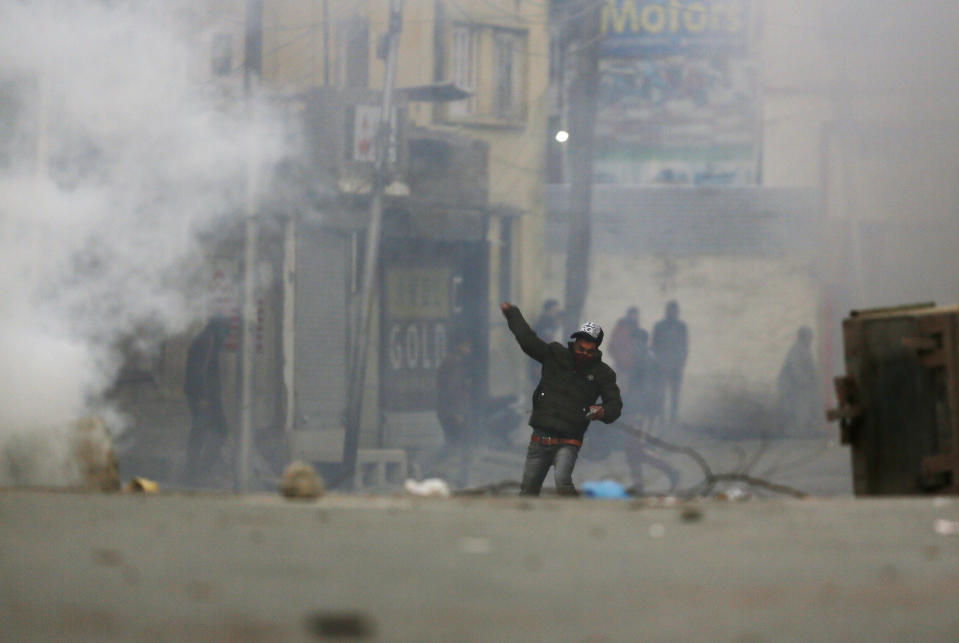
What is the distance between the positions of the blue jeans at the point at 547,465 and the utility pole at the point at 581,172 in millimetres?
10502

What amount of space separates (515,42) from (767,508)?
15489 mm

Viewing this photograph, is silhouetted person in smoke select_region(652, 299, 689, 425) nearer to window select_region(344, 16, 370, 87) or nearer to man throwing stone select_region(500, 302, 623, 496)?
window select_region(344, 16, 370, 87)

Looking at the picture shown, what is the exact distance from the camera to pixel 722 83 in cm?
2314

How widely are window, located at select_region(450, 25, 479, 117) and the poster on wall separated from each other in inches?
124

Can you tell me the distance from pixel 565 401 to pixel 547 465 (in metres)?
0.38

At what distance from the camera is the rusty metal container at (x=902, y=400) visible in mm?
7113

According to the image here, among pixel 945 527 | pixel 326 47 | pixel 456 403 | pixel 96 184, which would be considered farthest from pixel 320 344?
pixel 945 527

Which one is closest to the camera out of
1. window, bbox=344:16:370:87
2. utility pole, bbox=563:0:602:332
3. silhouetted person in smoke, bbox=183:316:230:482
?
silhouetted person in smoke, bbox=183:316:230:482

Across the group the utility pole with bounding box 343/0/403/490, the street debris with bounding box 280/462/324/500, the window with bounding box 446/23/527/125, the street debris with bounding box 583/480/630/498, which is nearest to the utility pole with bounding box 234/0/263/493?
the utility pole with bounding box 343/0/403/490

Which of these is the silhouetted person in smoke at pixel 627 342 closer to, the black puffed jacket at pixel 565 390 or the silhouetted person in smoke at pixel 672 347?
the silhouetted person in smoke at pixel 672 347

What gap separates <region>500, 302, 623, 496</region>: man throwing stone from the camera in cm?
848

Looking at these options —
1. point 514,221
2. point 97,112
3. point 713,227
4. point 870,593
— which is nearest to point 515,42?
point 514,221

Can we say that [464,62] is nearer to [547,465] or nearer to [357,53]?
[357,53]

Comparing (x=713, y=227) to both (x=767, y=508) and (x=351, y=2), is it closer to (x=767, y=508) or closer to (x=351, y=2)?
(x=351, y=2)
